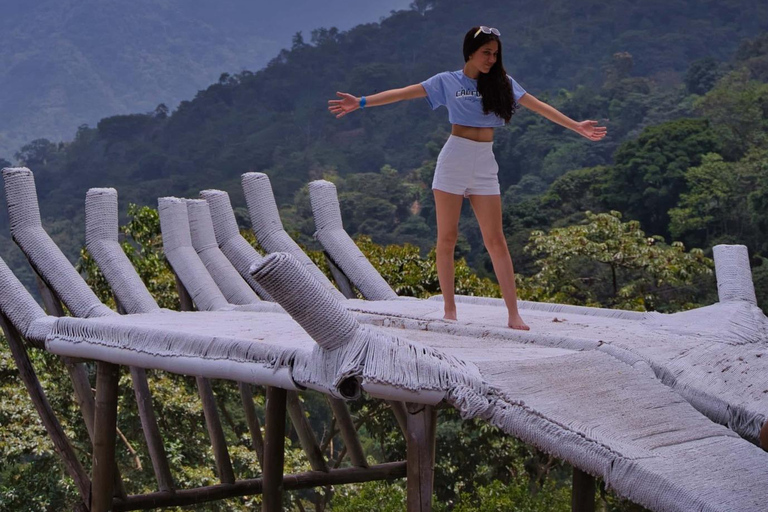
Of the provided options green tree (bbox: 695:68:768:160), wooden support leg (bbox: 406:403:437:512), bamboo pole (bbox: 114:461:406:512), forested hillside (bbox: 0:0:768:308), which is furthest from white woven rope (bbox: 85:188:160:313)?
green tree (bbox: 695:68:768:160)

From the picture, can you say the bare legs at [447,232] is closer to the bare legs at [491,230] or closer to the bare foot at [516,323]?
the bare legs at [491,230]

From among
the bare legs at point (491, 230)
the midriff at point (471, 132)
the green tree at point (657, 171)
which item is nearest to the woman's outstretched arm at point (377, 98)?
the midriff at point (471, 132)

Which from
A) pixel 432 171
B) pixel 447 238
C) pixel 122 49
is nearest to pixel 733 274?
pixel 447 238

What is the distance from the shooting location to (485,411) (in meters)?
3.55

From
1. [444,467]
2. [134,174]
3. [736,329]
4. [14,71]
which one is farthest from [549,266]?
[14,71]

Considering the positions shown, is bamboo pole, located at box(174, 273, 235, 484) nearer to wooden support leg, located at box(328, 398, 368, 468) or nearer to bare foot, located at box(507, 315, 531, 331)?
wooden support leg, located at box(328, 398, 368, 468)

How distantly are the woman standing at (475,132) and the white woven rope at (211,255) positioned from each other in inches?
81.5

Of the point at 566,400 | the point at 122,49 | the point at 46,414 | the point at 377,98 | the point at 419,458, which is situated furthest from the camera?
the point at 122,49

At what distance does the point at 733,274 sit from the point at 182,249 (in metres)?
3.17

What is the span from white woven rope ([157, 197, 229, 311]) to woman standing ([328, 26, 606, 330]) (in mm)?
2007

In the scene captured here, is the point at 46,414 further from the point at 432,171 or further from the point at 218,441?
the point at 432,171

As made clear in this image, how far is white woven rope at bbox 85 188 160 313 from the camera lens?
6.26 meters

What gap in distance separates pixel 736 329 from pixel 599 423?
152 cm

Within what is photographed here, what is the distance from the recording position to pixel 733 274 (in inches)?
211
